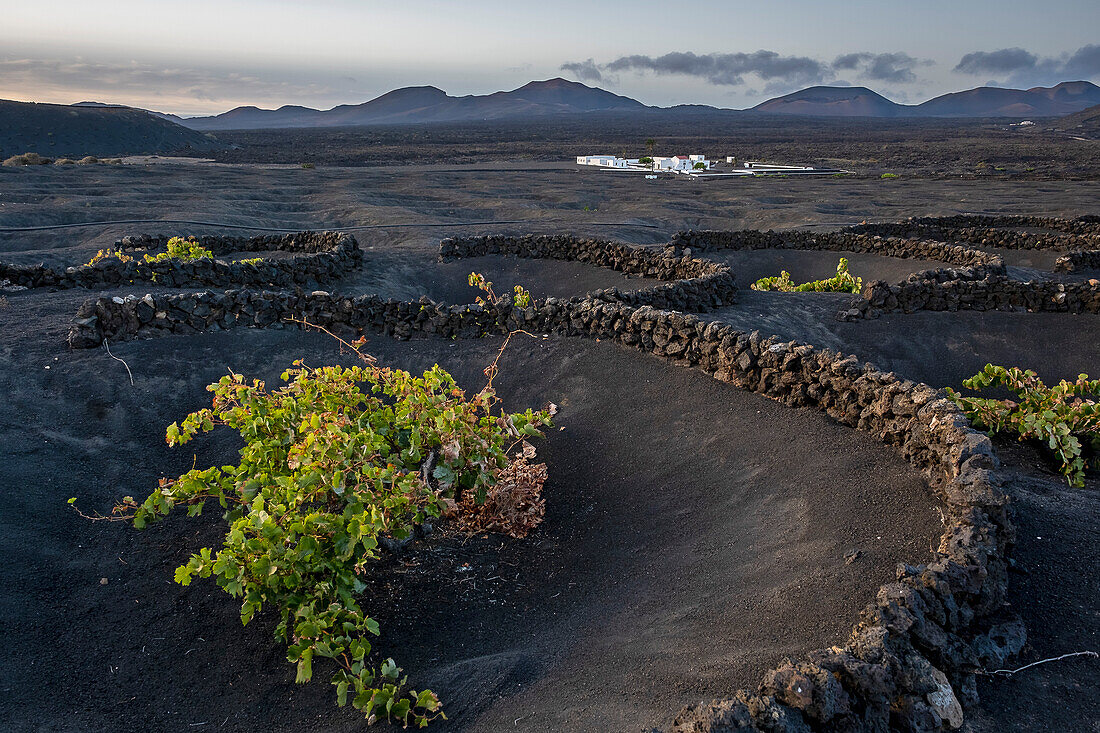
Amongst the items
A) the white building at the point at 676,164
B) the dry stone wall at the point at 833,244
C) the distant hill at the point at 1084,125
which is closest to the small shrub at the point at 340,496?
the dry stone wall at the point at 833,244

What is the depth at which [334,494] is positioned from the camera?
5.11 m

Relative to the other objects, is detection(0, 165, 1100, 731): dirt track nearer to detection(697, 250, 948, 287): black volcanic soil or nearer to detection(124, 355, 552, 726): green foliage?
detection(124, 355, 552, 726): green foliage

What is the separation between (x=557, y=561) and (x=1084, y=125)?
16543 cm

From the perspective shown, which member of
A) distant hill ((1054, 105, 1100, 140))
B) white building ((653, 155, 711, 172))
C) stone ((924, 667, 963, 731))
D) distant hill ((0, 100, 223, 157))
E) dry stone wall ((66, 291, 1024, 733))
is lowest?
stone ((924, 667, 963, 731))

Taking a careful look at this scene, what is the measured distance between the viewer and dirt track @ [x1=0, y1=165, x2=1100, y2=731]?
4.11 meters

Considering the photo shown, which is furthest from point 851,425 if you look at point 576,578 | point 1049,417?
point 576,578

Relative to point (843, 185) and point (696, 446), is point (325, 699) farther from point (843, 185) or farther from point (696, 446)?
point (843, 185)

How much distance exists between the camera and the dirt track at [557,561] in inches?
162

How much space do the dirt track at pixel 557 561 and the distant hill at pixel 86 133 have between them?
272ft

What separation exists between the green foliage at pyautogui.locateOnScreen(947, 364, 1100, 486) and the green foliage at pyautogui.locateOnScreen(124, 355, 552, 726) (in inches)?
180

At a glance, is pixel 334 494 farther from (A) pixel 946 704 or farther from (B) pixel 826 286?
(B) pixel 826 286

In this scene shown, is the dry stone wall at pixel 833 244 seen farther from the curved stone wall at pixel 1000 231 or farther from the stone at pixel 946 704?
the stone at pixel 946 704

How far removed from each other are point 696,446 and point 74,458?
6.40 metres

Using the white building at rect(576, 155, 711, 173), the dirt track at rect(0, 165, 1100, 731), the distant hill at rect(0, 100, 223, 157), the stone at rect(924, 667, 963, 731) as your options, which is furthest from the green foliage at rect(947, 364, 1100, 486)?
the distant hill at rect(0, 100, 223, 157)
